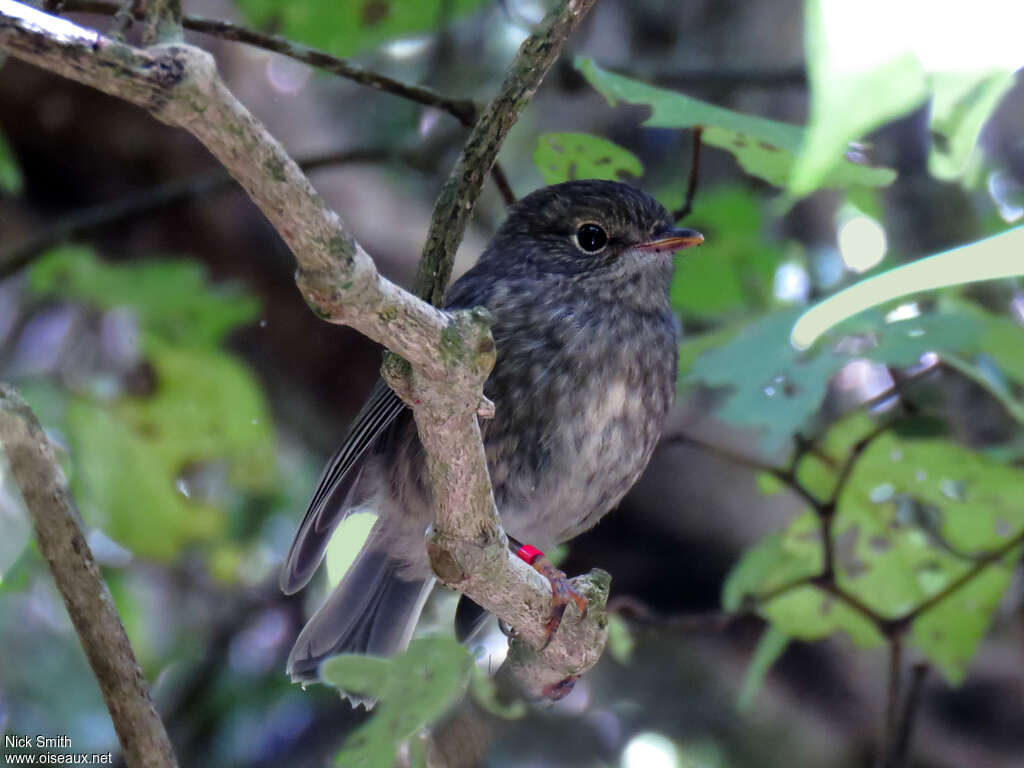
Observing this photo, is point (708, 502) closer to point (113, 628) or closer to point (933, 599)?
point (933, 599)

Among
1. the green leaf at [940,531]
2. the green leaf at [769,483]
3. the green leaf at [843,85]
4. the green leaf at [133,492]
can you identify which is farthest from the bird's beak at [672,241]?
the green leaf at [133,492]

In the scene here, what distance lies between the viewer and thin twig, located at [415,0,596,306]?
2.05 metres

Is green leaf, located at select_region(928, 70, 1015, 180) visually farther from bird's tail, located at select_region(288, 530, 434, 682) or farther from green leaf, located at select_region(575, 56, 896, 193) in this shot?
bird's tail, located at select_region(288, 530, 434, 682)

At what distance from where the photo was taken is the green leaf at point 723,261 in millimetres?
4371

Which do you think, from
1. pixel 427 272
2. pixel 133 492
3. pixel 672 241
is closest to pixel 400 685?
pixel 427 272

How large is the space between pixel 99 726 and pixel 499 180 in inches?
123

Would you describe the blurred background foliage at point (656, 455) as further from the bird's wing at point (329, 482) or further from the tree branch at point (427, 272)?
the tree branch at point (427, 272)

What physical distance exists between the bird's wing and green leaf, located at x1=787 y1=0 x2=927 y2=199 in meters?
1.64

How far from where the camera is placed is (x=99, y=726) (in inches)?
202

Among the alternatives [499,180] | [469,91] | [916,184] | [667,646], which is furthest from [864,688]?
[469,91]

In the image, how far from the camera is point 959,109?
2.81 m

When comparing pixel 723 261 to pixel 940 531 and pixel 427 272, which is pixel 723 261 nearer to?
pixel 940 531

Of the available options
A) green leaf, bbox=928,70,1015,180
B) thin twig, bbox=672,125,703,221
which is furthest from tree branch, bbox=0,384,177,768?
green leaf, bbox=928,70,1015,180

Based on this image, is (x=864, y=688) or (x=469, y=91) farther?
(x=469, y=91)
